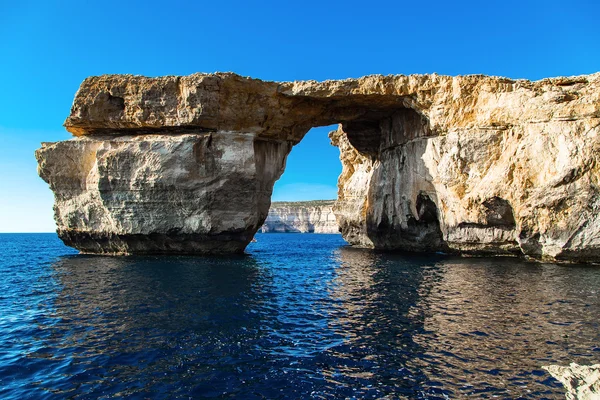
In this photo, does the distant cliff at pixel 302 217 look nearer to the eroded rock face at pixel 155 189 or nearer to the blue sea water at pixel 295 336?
the eroded rock face at pixel 155 189

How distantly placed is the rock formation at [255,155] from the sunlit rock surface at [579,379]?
18628 mm

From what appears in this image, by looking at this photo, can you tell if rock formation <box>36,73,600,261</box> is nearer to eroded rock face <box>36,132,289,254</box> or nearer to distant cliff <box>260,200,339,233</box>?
eroded rock face <box>36,132,289,254</box>

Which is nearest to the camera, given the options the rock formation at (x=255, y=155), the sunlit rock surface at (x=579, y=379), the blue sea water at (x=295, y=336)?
the sunlit rock surface at (x=579, y=379)

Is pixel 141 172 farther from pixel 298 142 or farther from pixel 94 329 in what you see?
pixel 94 329

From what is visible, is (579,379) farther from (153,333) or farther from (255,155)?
(255,155)

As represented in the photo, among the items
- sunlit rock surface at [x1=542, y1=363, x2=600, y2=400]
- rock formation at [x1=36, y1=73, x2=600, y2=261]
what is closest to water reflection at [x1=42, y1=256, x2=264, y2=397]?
sunlit rock surface at [x1=542, y1=363, x2=600, y2=400]

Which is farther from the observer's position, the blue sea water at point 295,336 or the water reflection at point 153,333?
the water reflection at point 153,333

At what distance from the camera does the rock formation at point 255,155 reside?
1021 inches

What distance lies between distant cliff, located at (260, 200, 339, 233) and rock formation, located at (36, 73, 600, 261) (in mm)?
100322

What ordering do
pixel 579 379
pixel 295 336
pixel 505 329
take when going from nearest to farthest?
pixel 579 379, pixel 295 336, pixel 505 329

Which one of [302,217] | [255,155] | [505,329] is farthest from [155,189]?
[302,217]

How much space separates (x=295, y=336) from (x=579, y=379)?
646cm

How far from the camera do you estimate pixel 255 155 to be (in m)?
32.9

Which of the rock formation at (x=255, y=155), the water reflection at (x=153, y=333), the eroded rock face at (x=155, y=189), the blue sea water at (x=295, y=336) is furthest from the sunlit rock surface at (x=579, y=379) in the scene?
the eroded rock face at (x=155, y=189)
